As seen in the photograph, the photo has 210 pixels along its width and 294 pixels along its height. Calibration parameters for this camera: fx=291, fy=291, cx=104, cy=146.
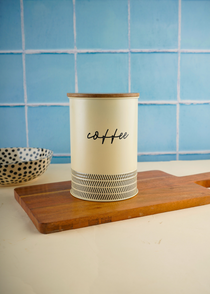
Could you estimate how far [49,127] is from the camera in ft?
3.61

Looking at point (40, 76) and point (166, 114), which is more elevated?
point (40, 76)

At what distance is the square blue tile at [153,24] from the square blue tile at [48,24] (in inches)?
9.1

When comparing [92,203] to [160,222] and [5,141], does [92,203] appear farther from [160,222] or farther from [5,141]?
[5,141]

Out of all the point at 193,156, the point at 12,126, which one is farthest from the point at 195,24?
the point at 12,126

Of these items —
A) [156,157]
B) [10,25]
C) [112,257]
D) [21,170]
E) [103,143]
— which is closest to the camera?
[112,257]

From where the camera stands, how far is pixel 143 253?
0.43 meters

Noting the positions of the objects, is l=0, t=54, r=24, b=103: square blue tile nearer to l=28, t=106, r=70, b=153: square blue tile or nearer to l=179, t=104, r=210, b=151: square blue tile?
l=28, t=106, r=70, b=153: square blue tile

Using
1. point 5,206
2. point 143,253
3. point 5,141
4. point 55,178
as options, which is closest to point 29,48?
point 5,141

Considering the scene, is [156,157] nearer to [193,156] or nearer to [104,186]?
[193,156]

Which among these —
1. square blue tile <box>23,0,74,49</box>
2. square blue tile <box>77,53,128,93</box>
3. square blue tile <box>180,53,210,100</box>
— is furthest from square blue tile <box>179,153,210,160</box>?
square blue tile <box>23,0,74,49</box>

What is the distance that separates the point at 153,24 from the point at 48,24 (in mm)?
383

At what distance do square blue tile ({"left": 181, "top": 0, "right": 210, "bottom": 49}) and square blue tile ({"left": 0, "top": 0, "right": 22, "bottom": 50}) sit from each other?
602 mm

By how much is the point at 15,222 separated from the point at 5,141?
0.61 meters

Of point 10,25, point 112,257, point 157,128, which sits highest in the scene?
point 10,25
